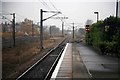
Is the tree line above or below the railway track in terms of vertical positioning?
above

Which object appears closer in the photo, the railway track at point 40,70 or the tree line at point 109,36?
the railway track at point 40,70

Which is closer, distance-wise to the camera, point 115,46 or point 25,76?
point 25,76

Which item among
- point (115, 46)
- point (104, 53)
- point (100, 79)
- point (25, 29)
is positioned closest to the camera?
point (100, 79)

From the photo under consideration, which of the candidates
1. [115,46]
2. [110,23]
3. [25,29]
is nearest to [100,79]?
[115,46]

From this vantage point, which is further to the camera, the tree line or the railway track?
the tree line

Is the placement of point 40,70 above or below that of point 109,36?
below

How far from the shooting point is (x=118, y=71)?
1581 centimetres

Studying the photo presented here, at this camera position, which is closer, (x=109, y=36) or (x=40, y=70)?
(x=40, y=70)

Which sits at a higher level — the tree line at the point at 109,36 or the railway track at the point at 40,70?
the tree line at the point at 109,36

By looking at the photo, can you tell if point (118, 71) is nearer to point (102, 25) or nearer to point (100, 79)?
point (100, 79)

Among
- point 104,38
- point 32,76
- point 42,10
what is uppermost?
point 42,10

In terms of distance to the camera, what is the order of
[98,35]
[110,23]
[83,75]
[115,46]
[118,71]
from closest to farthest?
[83,75] < [118,71] < [115,46] < [110,23] < [98,35]

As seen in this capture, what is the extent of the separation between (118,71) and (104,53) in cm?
1142

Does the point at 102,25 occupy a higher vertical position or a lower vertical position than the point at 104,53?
higher
